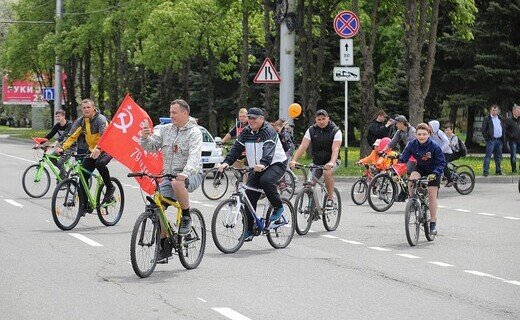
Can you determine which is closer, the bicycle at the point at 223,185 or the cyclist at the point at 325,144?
the cyclist at the point at 325,144

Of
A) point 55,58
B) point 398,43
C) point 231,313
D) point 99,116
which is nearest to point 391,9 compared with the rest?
point 398,43

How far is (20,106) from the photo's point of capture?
417ft

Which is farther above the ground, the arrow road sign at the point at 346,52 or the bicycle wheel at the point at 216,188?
the arrow road sign at the point at 346,52

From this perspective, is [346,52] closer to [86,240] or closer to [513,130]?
[513,130]

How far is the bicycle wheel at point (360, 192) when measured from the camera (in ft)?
70.2

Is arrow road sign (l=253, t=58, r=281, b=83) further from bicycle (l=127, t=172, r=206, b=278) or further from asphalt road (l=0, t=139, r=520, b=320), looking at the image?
bicycle (l=127, t=172, r=206, b=278)

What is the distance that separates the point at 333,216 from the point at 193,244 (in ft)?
15.6

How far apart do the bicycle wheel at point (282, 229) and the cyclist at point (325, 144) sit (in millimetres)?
1704

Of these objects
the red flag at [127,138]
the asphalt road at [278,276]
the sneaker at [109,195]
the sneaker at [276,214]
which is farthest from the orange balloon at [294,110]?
the sneaker at [276,214]

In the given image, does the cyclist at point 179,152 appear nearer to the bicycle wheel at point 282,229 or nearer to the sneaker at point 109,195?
the bicycle wheel at point 282,229

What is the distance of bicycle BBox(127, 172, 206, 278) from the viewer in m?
11.0

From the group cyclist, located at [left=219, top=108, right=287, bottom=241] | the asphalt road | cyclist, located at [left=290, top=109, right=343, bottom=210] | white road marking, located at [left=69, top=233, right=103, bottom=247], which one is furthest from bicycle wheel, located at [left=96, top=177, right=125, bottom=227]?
cyclist, located at [left=219, top=108, right=287, bottom=241]

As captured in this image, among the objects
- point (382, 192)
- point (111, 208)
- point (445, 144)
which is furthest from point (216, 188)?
point (111, 208)

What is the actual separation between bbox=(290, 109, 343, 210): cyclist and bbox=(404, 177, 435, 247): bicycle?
1.34 metres
